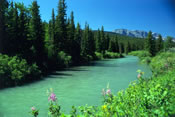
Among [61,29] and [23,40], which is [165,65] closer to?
[23,40]

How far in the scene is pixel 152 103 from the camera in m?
3.94

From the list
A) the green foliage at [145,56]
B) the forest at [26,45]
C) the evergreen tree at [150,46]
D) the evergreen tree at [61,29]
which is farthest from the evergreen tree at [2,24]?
the evergreen tree at [150,46]

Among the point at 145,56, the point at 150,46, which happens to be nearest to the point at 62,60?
the point at 145,56

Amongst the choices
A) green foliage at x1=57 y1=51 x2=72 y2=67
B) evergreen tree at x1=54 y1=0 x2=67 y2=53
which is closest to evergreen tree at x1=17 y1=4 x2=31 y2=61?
green foliage at x1=57 y1=51 x2=72 y2=67

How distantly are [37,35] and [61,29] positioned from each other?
1192cm

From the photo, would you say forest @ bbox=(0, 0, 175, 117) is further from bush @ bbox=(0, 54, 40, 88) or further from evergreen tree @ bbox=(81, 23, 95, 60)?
evergreen tree @ bbox=(81, 23, 95, 60)

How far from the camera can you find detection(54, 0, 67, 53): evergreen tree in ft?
117

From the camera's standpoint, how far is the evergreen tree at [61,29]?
3553cm

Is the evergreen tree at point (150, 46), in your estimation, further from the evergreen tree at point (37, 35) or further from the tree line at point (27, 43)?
the evergreen tree at point (37, 35)

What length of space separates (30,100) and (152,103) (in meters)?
8.05

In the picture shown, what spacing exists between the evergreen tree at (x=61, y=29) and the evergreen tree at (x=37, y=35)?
8985 millimetres

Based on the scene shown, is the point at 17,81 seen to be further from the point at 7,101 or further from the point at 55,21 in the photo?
the point at 55,21

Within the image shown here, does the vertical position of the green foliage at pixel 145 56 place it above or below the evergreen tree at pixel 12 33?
below

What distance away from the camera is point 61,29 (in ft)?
121
